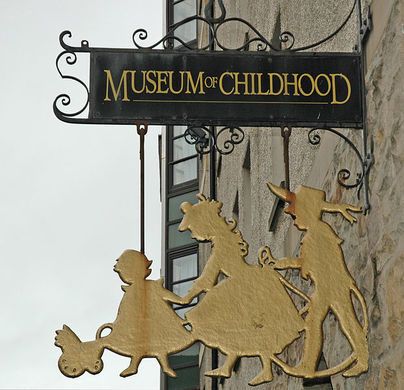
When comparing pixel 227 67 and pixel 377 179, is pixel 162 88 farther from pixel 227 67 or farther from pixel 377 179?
pixel 377 179

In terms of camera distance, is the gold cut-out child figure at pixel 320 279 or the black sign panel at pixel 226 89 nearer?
the gold cut-out child figure at pixel 320 279

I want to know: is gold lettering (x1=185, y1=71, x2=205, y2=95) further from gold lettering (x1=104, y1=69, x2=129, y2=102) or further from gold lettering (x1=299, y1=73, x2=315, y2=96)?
gold lettering (x1=299, y1=73, x2=315, y2=96)

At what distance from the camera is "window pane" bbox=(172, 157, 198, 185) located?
2389 cm

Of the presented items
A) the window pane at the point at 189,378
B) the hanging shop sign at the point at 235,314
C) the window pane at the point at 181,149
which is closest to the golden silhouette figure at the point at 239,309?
the hanging shop sign at the point at 235,314

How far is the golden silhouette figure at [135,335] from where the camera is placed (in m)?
5.26

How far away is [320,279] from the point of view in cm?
547

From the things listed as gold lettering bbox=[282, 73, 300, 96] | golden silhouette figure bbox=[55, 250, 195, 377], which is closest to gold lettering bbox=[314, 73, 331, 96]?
gold lettering bbox=[282, 73, 300, 96]

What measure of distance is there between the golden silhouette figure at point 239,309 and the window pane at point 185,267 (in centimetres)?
1682

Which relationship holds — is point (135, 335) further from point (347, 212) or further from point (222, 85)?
point (222, 85)

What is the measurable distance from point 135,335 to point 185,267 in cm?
1737

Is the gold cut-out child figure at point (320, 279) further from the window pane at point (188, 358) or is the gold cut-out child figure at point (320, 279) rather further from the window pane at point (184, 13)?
the window pane at point (184, 13)

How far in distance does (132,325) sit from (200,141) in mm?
1385

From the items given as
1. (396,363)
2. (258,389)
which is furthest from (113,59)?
(258,389)

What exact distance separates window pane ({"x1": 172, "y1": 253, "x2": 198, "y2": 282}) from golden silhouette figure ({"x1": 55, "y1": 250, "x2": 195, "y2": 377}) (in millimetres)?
16922
